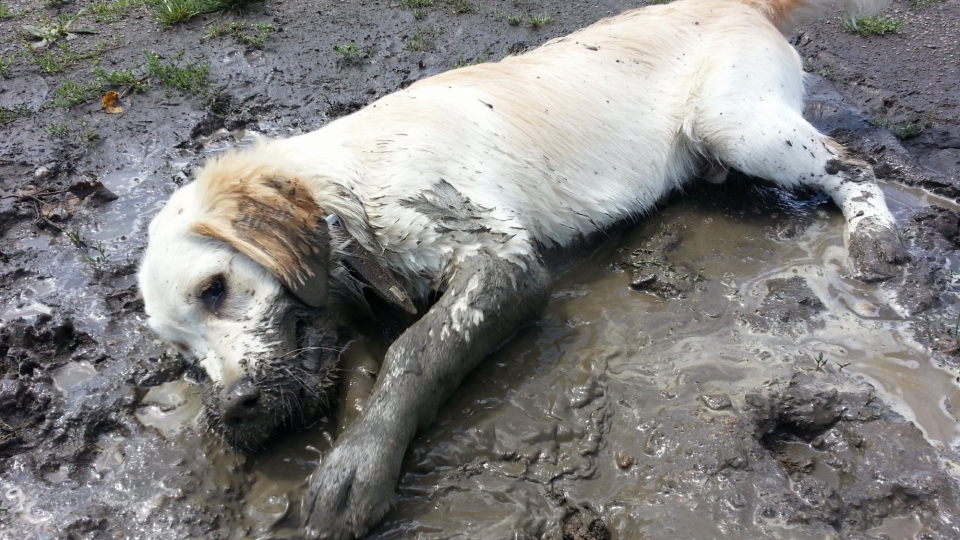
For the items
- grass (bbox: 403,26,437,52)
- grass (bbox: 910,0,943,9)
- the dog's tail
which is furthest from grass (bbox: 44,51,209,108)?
grass (bbox: 910,0,943,9)

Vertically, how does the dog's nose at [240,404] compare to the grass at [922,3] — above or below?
below

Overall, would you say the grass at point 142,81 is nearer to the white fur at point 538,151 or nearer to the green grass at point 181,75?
the green grass at point 181,75

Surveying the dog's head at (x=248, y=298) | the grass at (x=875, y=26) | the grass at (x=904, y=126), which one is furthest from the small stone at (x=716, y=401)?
the grass at (x=875, y=26)

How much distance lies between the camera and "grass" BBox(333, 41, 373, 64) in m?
6.45

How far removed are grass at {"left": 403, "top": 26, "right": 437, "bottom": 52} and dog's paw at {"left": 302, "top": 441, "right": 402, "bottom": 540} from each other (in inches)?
193

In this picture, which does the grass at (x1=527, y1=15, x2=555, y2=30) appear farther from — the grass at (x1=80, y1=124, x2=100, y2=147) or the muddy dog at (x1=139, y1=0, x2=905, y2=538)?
the grass at (x1=80, y1=124, x2=100, y2=147)

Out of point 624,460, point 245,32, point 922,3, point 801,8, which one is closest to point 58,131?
point 245,32

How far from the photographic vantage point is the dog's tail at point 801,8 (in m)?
5.27

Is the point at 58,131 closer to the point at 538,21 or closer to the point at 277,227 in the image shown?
the point at 277,227

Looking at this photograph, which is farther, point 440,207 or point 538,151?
point 538,151

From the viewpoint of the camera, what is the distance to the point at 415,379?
9.67 feet

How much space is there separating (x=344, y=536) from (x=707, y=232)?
2.96 m

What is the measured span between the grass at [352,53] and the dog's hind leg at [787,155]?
3.53 meters

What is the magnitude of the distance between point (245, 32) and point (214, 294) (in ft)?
16.0
